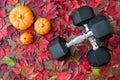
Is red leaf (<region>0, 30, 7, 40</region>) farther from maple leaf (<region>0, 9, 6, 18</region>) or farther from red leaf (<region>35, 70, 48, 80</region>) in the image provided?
red leaf (<region>35, 70, 48, 80</region>)

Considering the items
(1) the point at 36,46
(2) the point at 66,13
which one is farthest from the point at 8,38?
(2) the point at 66,13

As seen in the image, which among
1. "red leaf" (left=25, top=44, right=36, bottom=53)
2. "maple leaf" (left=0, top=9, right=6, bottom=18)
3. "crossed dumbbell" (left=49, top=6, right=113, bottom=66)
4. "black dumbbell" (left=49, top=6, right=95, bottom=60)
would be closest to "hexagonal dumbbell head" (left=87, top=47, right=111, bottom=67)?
"crossed dumbbell" (left=49, top=6, right=113, bottom=66)

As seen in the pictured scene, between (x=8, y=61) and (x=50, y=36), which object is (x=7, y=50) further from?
(x=50, y=36)

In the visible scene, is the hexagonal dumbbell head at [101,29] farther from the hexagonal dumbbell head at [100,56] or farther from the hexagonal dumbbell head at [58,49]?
the hexagonal dumbbell head at [58,49]

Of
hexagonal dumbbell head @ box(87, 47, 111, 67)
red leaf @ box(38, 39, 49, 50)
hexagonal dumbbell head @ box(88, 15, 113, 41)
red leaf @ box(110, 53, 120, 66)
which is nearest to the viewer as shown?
hexagonal dumbbell head @ box(88, 15, 113, 41)

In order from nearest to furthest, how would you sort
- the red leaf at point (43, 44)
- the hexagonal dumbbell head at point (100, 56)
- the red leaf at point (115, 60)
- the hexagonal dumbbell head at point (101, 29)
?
the hexagonal dumbbell head at point (101, 29) < the hexagonal dumbbell head at point (100, 56) < the red leaf at point (115, 60) < the red leaf at point (43, 44)

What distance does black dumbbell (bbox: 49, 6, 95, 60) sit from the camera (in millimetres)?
1677

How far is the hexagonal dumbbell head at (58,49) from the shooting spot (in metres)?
1.77

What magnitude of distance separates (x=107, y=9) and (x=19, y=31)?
69cm

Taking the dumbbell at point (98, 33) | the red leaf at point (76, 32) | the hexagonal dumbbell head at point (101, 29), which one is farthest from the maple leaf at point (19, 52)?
the hexagonal dumbbell head at point (101, 29)

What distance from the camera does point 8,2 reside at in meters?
2.08

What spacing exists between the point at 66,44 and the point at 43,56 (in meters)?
0.28

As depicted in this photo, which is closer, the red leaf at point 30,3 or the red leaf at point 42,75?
the red leaf at point 42,75

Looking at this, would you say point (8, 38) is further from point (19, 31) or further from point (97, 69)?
point (97, 69)
